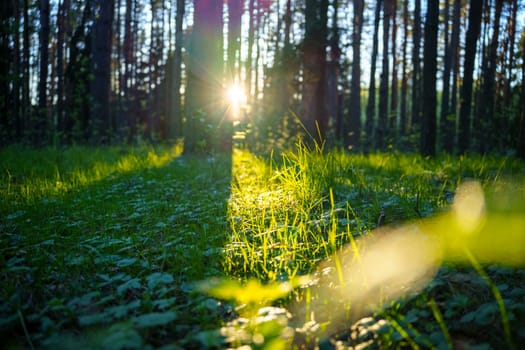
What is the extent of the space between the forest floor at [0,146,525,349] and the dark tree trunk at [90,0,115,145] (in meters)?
8.93

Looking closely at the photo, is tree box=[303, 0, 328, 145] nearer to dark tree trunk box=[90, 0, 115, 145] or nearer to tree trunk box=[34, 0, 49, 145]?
dark tree trunk box=[90, 0, 115, 145]

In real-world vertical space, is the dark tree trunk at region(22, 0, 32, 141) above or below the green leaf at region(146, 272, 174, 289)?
above

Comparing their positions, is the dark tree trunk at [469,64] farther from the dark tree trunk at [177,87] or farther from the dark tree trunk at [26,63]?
the dark tree trunk at [26,63]

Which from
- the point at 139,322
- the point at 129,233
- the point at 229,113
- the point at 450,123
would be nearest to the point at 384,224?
the point at 139,322

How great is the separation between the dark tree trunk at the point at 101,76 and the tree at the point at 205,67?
4.89m

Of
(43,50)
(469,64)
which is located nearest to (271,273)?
(469,64)

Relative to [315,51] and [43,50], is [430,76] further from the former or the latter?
[43,50]

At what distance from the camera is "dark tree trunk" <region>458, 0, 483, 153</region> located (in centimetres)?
902

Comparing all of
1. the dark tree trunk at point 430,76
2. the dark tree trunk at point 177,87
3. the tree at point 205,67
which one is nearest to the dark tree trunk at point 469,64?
the dark tree trunk at point 430,76

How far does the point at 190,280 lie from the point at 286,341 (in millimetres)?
797

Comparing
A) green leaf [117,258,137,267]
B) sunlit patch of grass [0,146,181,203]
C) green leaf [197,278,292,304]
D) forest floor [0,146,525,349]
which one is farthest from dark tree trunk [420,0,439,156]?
green leaf [117,258,137,267]

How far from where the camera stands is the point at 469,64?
9570 mm

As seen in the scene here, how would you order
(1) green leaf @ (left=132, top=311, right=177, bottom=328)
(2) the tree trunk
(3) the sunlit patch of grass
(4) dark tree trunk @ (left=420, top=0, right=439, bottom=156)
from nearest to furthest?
(1) green leaf @ (left=132, top=311, right=177, bottom=328)
(3) the sunlit patch of grass
(4) dark tree trunk @ (left=420, top=0, right=439, bottom=156)
(2) the tree trunk

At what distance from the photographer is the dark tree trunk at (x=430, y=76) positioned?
7.58 metres
